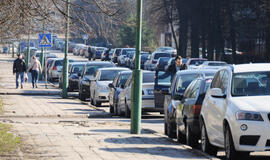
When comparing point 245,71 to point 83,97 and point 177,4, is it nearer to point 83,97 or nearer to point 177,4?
point 83,97

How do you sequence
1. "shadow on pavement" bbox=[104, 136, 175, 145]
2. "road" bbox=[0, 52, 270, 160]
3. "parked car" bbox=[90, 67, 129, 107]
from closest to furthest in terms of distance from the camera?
"road" bbox=[0, 52, 270, 160]
"shadow on pavement" bbox=[104, 136, 175, 145]
"parked car" bbox=[90, 67, 129, 107]

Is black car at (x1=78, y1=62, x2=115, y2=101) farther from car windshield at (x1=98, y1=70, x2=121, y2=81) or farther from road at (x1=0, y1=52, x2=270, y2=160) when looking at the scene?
road at (x1=0, y1=52, x2=270, y2=160)

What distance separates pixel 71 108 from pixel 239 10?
42012 mm

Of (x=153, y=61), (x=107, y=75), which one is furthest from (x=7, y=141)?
(x=153, y=61)

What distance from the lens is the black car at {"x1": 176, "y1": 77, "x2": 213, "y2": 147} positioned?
14.0 meters

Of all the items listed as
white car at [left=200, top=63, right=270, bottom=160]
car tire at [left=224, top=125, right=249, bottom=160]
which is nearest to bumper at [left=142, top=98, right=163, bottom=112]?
white car at [left=200, top=63, right=270, bottom=160]

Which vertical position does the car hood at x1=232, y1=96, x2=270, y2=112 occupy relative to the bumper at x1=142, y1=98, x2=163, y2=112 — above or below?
above

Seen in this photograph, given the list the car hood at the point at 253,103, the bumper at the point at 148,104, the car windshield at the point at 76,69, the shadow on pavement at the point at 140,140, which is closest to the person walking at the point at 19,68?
the car windshield at the point at 76,69

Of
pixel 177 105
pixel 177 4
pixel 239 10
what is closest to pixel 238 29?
pixel 239 10

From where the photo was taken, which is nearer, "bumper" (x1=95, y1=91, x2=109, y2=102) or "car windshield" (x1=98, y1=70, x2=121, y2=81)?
"bumper" (x1=95, y1=91, x2=109, y2=102)

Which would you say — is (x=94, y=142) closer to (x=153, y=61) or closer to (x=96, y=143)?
(x=96, y=143)

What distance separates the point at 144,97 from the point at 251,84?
35.3 feet

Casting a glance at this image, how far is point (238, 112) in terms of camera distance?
10.9 meters

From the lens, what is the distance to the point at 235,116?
10969 millimetres
